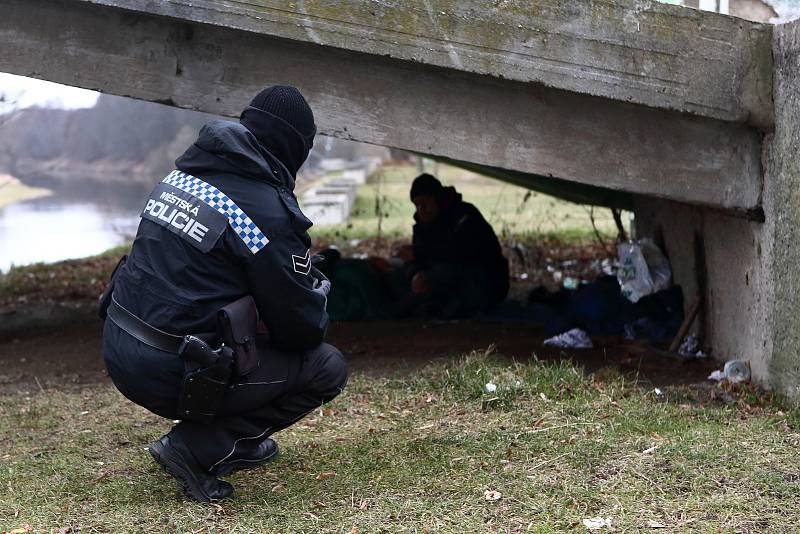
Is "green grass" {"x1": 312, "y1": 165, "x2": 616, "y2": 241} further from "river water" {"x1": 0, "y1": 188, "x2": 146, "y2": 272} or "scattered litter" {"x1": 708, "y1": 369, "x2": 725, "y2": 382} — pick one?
"scattered litter" {"x1": 708, "y1": 369, "x2": 725, "y2": 382}

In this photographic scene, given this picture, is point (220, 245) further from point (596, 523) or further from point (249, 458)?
point (596, 523)

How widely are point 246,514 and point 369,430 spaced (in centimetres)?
119

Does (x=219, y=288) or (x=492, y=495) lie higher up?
(x=219, y=288)

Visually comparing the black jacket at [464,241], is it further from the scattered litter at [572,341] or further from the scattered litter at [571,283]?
the scattered litter at [572,341]

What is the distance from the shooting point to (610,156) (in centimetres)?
530

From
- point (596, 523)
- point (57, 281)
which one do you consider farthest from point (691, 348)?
point (57, 281)

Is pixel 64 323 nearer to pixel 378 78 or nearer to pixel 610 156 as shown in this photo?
pixel 378 78

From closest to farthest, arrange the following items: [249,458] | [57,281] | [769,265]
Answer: [249,458], [769,265], [57,281]

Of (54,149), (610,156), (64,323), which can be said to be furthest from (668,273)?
(54,149)

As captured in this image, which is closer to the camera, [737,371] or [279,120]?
[279,120]

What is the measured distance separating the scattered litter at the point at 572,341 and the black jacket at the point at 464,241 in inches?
51.6

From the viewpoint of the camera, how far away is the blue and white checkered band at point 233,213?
3.46 metres

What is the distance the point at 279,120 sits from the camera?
11.8 ft

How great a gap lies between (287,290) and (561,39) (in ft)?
7.35
